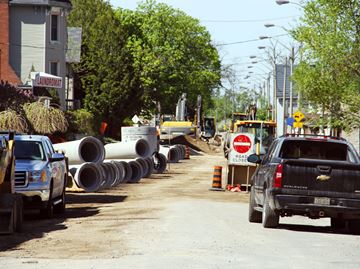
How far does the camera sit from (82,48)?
8938 centimetres

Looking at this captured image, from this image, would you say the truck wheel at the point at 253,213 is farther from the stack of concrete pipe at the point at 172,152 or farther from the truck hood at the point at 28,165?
the stack of concrete pipe at the point at 172,152

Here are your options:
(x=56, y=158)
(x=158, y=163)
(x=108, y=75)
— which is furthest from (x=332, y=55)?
(x=108, y=75)

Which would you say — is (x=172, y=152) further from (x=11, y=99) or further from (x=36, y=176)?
(x=36, y=176)

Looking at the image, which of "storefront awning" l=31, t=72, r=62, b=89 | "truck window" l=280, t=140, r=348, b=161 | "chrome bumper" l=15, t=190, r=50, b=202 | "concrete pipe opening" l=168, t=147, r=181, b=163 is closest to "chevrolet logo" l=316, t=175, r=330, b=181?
"truck window" l=280, t=140, r=348, b=161

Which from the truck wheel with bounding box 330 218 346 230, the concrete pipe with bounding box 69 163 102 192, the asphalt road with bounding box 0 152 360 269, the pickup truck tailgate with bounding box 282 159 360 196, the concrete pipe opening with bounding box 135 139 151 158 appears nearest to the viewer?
the asphalt road with bounding box 0 152 360 269

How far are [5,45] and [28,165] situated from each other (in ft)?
146

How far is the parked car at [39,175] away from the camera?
2328cm

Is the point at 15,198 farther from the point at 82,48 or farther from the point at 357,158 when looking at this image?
the point at 82,48

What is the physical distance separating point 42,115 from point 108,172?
1063 centimetres

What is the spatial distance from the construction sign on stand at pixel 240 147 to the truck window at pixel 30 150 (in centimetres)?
1215

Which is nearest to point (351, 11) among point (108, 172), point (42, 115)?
point (108, 172)

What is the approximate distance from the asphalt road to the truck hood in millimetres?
1193

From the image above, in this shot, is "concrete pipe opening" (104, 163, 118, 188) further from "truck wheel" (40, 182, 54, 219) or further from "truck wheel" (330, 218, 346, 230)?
"truck wheel" (330, 218, 346, 230)

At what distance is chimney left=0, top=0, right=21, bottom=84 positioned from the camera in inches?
2584
